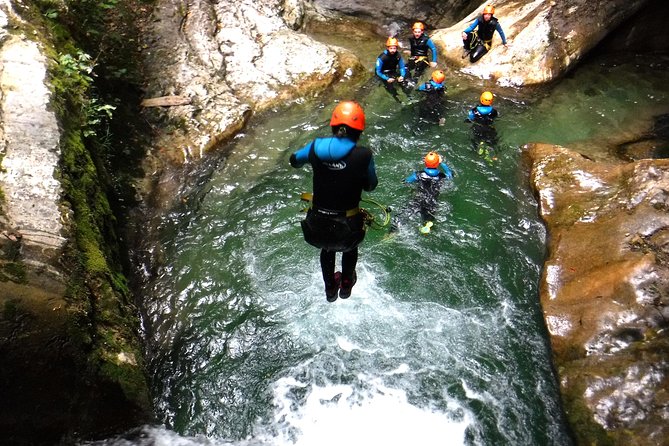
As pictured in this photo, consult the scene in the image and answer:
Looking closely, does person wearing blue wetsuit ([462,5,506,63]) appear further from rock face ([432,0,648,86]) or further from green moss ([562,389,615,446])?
green moss ([562,389,615,446])

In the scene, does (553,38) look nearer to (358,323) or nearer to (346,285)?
(358,323)

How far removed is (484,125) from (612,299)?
186 inches

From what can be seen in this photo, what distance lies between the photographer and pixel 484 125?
8953 mm

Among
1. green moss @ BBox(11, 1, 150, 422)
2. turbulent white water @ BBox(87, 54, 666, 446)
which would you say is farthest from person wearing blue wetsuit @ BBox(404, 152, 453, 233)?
green moss @ BBox(11, 1, 150, 422)

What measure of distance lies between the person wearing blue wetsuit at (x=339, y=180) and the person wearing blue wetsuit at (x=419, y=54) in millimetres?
7698

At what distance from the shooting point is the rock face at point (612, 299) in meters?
4.44

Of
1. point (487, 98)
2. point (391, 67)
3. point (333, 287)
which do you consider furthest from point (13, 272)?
point (391, 67)

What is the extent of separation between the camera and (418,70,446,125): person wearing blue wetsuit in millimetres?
9625

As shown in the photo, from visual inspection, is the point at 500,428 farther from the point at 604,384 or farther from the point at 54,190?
the point at 54,190

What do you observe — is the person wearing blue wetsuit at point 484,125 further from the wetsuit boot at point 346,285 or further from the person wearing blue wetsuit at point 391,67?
the wetsuit boot at point 346,285

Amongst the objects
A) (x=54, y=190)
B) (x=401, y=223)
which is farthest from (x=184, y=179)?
(x=401, y=223)

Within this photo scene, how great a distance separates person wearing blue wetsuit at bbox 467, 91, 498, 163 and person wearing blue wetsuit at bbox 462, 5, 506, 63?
112 inches

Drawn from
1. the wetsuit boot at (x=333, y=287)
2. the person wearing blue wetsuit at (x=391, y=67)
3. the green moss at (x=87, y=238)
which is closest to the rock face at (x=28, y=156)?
the green moss at (x=87, y=238)

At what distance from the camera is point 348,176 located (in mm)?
3912
